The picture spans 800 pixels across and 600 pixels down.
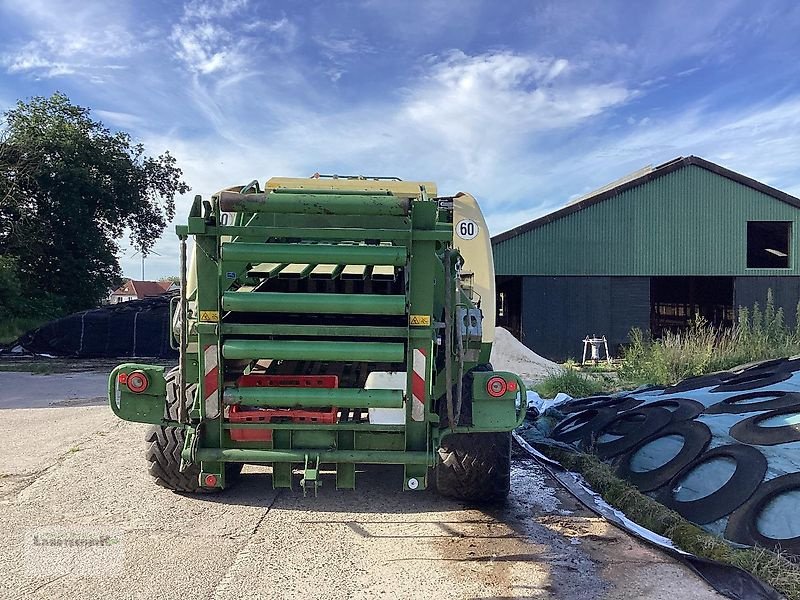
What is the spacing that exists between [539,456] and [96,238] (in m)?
22.7

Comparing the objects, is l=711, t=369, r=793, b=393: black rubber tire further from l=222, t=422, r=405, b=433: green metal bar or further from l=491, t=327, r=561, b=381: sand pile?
l=491, t=327, r=561, b=381: sand pile

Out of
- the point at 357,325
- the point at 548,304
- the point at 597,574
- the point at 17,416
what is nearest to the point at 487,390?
the point at 357,325

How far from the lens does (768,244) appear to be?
932 inches

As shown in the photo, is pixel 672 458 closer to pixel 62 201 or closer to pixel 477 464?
pixel 477 464

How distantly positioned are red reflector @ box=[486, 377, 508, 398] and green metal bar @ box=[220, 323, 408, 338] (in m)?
0.77

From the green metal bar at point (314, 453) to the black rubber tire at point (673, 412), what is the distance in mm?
3636

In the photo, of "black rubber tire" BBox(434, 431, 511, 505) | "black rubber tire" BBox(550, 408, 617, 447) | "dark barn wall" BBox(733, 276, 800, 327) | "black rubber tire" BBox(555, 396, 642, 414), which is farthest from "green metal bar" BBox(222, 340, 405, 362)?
"dark barn wall" BBox(733, 276, 800, 327)

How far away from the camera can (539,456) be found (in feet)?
22.3

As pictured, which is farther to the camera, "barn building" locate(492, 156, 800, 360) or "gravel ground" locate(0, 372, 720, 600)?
"barn building" locate(492, 156, 800, 360)

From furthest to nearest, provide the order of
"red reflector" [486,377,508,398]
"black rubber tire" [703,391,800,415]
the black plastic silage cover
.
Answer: the black plastic silage cover < "black rubber tire" [703,391,800,415] < "red reflector" [486,377,508,398]

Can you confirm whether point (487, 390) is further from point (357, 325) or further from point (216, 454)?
point (216, 454)

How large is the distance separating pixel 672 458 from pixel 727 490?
0.90m

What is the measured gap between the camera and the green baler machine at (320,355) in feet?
13.0

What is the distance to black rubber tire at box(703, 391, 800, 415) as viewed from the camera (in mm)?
6421
